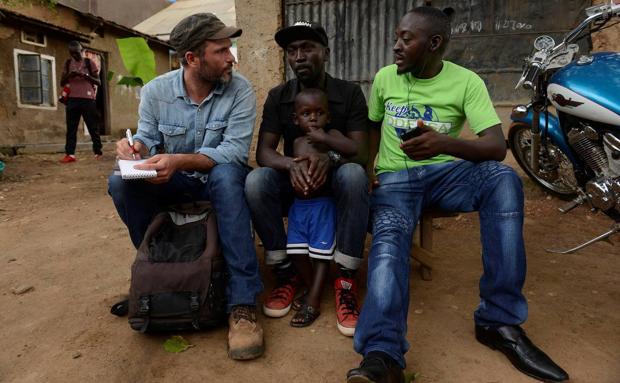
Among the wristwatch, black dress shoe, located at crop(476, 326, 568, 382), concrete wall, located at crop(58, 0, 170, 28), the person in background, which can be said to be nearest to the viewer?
black dress shoe, located at crop(476, 326, 568, 382)

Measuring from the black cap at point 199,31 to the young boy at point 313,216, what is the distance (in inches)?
19.1

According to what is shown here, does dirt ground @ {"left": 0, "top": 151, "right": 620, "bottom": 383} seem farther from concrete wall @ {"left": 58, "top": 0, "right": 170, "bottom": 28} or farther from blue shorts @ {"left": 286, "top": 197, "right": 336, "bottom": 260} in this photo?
concrete wall @ {"left": 58, "top": 0, "right": 170, "bottom": 28}

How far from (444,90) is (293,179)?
2.74ft

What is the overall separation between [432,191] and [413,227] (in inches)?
9.7

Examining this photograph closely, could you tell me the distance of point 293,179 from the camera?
2.26m

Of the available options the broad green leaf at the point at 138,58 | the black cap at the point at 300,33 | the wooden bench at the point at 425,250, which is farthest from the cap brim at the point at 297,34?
the broad green leaf at the point at 138,58

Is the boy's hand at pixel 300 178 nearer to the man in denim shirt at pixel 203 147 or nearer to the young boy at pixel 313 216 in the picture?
the young boy at pixel 313 216

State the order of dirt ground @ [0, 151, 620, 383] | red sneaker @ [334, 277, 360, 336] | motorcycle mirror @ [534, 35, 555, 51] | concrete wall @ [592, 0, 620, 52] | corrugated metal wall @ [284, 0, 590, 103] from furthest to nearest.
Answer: corrugated metal wall @ [284, 0, 590, 103] → concrete wall @ [592, 0, 620, 52] → motorcycle mirror @ [534, 35, 555, 51] → red sneaker @ [334, 277, 360, 336] → dirt ground @ [0, 151, 620, 383]

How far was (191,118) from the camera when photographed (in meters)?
2.45

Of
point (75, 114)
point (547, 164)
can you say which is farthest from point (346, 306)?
point (75, 114)

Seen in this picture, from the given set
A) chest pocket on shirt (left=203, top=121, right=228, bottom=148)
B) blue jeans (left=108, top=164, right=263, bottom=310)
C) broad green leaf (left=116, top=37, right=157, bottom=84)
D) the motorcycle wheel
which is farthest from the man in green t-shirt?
broad green leaf (left=116, top=37, right=157, bottom=84)

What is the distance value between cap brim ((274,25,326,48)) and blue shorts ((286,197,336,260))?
82 centimetres

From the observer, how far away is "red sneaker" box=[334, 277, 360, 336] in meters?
2.13

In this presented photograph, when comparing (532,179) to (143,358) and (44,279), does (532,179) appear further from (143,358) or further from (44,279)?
(44,279)
